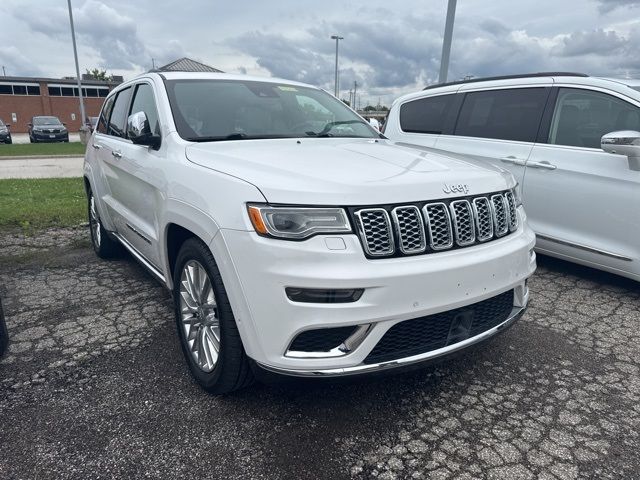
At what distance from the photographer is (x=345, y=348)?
218 centimetres

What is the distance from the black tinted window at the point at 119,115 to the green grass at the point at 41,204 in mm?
2743

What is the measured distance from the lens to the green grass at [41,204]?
6824mm

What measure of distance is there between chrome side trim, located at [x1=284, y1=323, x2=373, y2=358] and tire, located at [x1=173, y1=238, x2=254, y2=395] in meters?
0.33

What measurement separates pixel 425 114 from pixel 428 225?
389cm

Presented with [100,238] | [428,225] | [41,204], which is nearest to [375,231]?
[428,225]

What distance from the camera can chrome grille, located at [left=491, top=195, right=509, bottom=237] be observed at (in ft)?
8.72

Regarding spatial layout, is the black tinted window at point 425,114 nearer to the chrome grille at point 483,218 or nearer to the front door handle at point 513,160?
the front door handle at point 513,160

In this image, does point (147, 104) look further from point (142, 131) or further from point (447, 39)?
point (447, 39)

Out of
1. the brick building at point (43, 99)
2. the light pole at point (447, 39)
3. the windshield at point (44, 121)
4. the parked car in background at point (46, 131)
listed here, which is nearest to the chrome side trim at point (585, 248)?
the light pole at point (447, 39)

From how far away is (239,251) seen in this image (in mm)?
2180

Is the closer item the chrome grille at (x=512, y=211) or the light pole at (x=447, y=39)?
the chrome grille at (x=512, y=211)

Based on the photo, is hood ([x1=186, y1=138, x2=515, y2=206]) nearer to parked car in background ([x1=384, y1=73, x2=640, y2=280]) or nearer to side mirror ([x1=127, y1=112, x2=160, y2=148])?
side mirror ([x1=127, y1=112, x2=160, y2=148])

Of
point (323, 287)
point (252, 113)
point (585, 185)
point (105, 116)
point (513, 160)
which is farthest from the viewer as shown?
point (105, 116)

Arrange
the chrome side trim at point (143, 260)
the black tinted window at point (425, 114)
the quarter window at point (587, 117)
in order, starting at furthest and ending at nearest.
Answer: the black tinted window at point (425, 114) < the quarter window at point (587, 117) < the chrome side trim at point (143, 260)
